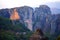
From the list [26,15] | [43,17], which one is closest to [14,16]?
[26,15]

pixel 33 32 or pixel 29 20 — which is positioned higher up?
pixel 29 20

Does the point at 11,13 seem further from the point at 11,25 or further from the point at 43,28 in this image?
the point at 43,28

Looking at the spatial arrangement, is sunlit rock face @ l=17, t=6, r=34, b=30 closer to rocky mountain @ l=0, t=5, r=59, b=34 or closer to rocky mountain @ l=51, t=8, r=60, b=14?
rocky mountain @ l=0, t=5, r=59, b=34

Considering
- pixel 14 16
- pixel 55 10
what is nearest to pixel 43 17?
pixel 55 10

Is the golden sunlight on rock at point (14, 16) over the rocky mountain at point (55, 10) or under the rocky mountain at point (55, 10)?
under

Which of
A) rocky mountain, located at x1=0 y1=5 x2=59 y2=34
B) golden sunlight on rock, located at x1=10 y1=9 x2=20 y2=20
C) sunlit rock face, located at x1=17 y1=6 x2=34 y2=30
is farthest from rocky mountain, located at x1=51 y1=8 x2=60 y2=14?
golden sunlight on rock, located at x1=10 y1=9 x2=20 y2=20

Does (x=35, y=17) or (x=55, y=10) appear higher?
(x=55, y=10)

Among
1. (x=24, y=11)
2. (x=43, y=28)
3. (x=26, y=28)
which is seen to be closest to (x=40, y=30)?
(x=43, y=28)

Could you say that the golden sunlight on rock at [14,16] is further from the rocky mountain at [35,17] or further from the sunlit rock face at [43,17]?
the sunlit rock face at [43,17]

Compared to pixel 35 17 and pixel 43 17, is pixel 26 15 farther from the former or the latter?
pixel 43 17

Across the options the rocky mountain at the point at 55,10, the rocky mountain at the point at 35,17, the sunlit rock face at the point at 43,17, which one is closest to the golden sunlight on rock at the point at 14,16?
the rocky mountain at the point at 35,17

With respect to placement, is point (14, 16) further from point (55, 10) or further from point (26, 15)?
point (55, 10)
